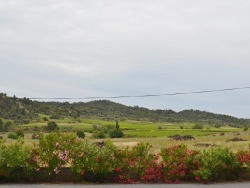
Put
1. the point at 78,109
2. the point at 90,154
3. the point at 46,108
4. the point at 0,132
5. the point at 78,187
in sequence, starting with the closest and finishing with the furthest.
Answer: the point at 78,187 < the point at 90,154 < the point at 0,132 < the point at 46,108 < the point at 78,109

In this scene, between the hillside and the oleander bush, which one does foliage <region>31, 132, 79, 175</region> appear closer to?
the oleander bush

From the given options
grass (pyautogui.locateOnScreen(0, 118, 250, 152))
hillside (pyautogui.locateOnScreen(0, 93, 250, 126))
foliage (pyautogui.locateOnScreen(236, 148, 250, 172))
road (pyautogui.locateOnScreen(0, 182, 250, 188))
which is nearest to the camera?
road (pyautogui.locateOnScreen(0, 182, 250, 188))

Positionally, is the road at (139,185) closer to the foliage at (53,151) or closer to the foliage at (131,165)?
the foliage at (131,165)

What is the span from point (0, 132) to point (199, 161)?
62.8 meters

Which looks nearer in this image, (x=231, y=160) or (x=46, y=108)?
(x=231, y=160)

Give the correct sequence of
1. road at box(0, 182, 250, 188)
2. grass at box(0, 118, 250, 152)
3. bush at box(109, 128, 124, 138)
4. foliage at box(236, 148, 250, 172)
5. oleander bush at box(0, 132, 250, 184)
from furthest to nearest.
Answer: bush at box(109, 128, 124, 138) < grass at box(0, 118, 250, 152) < foliage at box(236, 148, 250, 172) < oleander bush at box(0, 132, 250, 184) < road at box(0, 182, 250, 188)

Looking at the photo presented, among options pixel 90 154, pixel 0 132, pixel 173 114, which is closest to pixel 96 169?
pixel 90 154

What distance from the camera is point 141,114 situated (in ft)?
351

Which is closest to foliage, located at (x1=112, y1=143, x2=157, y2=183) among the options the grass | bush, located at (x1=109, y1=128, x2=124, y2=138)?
the grass

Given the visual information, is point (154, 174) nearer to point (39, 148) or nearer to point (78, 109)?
point (39, 148)

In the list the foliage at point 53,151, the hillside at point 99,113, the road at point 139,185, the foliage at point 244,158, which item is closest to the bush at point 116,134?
the hillside at point 99,113

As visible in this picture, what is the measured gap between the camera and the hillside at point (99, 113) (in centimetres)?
7756

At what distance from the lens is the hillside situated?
7756 centimetres

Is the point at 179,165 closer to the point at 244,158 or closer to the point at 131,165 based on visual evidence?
the point at 131,165
